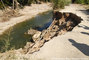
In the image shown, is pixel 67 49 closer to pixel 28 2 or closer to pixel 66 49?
pixel 66 49

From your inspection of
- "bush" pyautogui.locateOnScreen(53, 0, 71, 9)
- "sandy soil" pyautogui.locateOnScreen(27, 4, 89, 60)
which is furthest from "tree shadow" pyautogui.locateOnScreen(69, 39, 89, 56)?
"bush" pyautogui.locateOnScreen(53, 0, 71, 9)

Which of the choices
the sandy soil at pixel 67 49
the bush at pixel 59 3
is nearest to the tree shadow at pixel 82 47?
the sandy soil at pixel 67 49

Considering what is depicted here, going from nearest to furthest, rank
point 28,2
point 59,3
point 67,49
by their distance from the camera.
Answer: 1. point 67,49
2. point 59,3
3. point 28,2

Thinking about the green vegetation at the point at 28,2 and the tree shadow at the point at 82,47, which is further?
the green vegetation at the point at 28,2

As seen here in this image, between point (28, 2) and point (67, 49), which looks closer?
point (67, 49)

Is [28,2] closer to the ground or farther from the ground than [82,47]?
closer to the ground

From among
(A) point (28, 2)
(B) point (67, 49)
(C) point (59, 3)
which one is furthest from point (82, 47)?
(A) point (28, 2)

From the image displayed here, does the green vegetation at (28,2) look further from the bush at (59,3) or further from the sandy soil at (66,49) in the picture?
the sandy soil at (66,49)

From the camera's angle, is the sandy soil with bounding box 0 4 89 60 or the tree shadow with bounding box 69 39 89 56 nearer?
the sandy soil with bounding box 0 4 89 60

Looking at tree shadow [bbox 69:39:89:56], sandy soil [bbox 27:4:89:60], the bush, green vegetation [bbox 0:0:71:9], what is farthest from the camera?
green vegetation [bbox 0:0:71:9]

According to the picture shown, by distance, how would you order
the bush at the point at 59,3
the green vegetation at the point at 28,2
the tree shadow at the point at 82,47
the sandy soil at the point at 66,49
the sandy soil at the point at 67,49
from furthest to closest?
the green vegetation at the point at 28,2 < the bush at the point at 59,3 < the tree shadow at the point at 82,47 < the sandy soil at the point at 67,49 < the sandy soil at the point at 66,49

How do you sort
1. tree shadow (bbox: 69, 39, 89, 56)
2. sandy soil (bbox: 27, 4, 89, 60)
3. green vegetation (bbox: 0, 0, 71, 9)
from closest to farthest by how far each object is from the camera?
sandy soil (bbox: 27, 4, 89, 60)
tree shadow (bbox: 69, 39, 89, 56)
green vegetation (bbox: 0, 0, 71, 9)

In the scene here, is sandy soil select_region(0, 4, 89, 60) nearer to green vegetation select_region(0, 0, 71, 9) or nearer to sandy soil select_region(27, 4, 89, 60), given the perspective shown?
sandy soil select_region(27, 4, 89, 60)

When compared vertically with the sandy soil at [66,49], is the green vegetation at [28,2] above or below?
below
